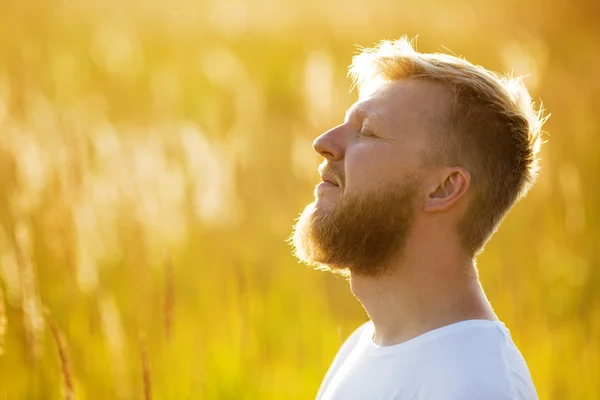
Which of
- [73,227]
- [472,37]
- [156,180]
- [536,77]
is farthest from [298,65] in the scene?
[73,227]

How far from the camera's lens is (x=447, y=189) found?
1901 millimetres

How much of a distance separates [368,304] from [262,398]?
1.13 metres

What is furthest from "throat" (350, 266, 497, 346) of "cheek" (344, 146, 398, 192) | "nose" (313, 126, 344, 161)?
"nose" (313, 126, 344, 161)

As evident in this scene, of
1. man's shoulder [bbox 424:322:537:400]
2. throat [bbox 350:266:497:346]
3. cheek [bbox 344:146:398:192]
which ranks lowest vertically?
man's shoulder [bbox 424:322:537:400]

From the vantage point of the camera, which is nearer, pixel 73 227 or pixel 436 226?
pixel 436 226

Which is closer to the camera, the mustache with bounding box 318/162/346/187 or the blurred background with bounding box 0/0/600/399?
the mustache with bounding box 318/162/346/187

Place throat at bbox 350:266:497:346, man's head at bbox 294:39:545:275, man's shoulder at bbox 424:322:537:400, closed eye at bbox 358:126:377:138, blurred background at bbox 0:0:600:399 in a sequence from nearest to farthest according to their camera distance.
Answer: man's shoulder at bbox 424:322:537:400, throat at bbox 350:266:497:346, man's head at bbox 294:39:545:275, closed eye at bbox 358:126:377:138, blurred background at bbox 0:0:600:399

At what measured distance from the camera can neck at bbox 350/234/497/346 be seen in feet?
5.92

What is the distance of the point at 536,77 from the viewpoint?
164 inches

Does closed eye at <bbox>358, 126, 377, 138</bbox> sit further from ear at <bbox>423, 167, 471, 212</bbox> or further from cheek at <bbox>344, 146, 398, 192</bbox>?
ear at <bbox>423, 167, 471, 212</bbox>

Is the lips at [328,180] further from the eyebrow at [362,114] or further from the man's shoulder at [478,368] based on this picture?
the man's shoulder at [478,368]

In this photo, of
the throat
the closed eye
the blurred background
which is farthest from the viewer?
the blurred background

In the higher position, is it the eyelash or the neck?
the eyelash

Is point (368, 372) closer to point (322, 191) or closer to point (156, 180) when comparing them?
point (322, 191)
